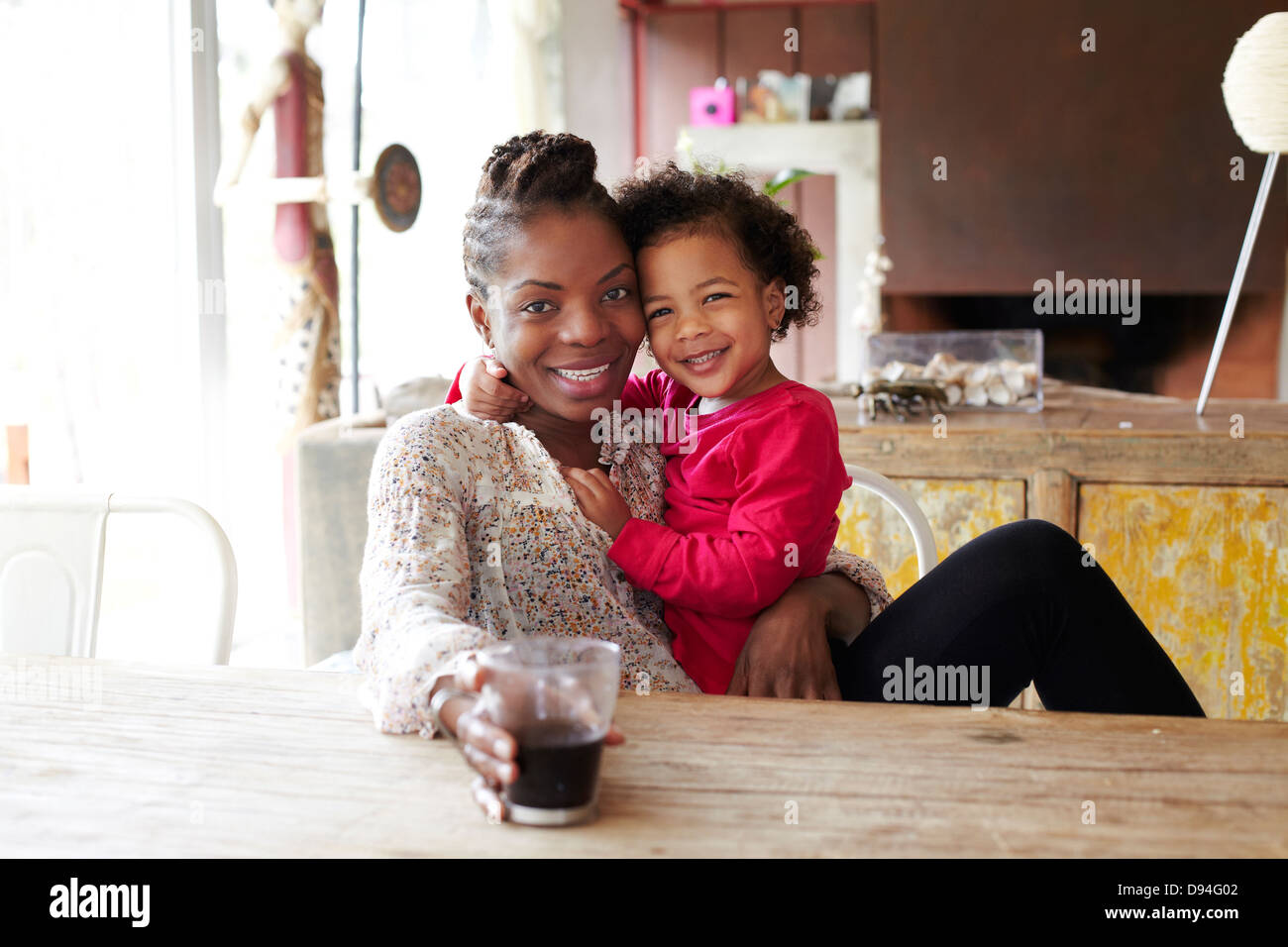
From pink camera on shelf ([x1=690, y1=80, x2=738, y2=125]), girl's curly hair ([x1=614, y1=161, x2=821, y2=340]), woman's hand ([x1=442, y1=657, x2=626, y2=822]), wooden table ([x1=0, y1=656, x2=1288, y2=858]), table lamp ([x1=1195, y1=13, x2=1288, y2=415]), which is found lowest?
wooden table ([x1=0, y1=656, x2=1288, y2=858])

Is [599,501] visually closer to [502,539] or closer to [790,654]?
[502,539]

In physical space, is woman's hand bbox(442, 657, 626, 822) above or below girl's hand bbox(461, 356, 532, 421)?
below

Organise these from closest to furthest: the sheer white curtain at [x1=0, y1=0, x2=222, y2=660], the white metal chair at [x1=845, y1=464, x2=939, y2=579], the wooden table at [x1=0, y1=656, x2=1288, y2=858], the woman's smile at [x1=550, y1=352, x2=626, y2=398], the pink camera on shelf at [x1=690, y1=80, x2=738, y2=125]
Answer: the wooden table at [x1=0, y1=656, x2=1288, y2=858]
the woman's smile at [x1=550, y1=352, x2=626, y2=398]
the white metal chair at [x1=845, y1=464, x2=939, y2=579]
the sheer white curtain at [x1=0, y1=0, x2=222, y2=660]
the pink camera on shelf at [x1=690, y1=80, x2=738, y2=125]

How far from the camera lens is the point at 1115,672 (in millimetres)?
1062

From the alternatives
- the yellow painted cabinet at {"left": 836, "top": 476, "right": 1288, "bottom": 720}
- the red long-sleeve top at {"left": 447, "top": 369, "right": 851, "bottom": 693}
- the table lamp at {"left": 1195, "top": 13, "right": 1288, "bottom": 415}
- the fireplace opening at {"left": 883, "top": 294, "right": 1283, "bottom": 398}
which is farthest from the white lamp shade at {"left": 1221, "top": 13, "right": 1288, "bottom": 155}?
the fireplace opening at {"left": 883, "top": 294, "right": 1283, "bottom": 398}

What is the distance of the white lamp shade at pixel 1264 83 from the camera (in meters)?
2.26

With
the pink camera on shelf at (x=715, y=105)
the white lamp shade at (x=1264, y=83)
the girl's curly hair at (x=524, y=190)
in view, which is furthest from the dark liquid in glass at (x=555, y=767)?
the pink camera on shelf at (x=715, y=105)

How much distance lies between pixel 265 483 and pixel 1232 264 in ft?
12.7

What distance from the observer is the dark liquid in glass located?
64 centimetres

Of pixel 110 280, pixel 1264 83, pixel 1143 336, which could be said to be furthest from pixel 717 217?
pixel 1143 336

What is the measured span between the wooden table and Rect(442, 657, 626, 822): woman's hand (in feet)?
0.04

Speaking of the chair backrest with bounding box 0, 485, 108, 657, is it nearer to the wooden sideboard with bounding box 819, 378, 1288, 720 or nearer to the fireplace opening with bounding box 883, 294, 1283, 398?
the wooden sideboard with bounding box 819, 378, 1288, 720

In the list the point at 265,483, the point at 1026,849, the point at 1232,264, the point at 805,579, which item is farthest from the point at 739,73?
the point at 1026,849

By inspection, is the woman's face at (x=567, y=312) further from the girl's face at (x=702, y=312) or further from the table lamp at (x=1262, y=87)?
the table lamp at (x=1262, y=87)
